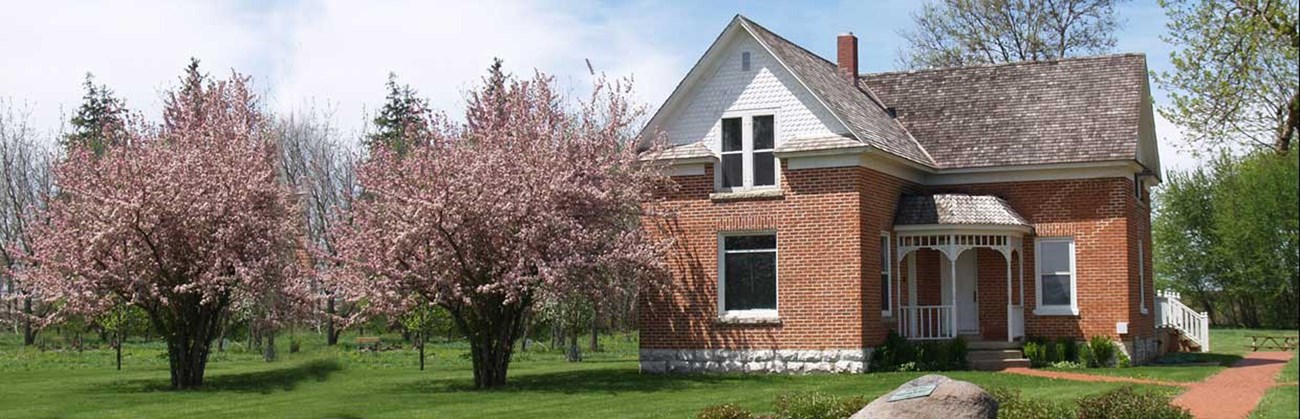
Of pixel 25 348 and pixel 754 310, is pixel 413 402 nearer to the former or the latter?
pixel 754 310

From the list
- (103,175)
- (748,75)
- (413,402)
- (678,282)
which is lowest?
(413,402)

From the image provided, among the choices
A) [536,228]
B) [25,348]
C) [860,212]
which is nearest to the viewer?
[536,228]

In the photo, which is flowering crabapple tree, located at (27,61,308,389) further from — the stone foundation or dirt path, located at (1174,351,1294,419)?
dirt path, located at (1174,351,1294,419)

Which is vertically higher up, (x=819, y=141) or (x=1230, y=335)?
(x=819, y=141)

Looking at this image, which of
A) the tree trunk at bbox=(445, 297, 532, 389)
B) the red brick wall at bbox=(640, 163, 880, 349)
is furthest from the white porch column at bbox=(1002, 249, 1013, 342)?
the tree trunk at bbox=(445, 297, 532, 389)

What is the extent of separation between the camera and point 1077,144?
26500mm

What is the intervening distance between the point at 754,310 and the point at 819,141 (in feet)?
11.1

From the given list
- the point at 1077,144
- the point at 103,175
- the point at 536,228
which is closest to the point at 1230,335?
the point at 1077,144

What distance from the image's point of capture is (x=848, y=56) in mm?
30156

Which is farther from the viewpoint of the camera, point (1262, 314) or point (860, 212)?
point (1262, 314)

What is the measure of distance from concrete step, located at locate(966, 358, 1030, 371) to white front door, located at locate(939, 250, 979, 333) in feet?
5.93

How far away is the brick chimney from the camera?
1179 inches

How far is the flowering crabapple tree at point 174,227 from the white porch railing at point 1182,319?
20983 millimetres

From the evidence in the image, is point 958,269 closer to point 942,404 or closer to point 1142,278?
point 1142,278
